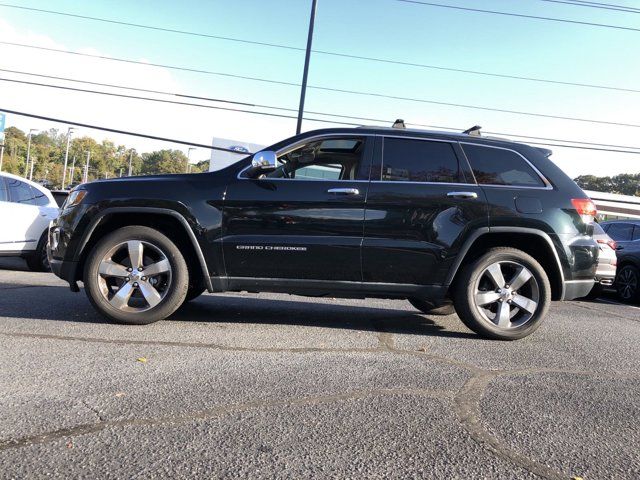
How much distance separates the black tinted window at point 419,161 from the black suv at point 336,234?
0.04ft

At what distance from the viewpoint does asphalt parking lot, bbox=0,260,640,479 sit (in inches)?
90.5

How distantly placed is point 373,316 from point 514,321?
160cm

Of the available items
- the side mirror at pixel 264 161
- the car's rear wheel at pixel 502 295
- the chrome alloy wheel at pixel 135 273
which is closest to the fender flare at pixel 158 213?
the chrome alloy wheel at pixel 135 273

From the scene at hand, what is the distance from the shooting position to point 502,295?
4691 mm

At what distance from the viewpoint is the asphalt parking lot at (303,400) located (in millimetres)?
2299

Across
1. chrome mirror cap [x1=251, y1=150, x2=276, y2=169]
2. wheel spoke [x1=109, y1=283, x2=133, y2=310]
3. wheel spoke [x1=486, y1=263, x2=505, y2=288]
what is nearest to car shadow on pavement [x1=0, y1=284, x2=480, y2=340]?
wheel spoke [x1=109, y1=283, x2=133, y2=310]

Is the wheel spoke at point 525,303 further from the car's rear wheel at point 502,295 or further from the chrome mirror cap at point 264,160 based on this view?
the chrome mirror cap at point 264,160

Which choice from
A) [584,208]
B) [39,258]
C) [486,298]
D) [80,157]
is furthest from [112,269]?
[80,157]

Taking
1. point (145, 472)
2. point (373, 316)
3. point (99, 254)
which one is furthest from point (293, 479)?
point (373, 316)

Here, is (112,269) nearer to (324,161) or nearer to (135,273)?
(135,273)

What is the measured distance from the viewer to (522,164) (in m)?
4.81

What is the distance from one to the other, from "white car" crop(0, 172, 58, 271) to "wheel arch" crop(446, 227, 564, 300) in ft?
22.0

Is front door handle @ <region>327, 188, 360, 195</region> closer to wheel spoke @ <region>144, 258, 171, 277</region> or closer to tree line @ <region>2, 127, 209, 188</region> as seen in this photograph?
wheel spoke @ <region>144, 258, 171, 277</region>

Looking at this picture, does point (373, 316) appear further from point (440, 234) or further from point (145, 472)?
point (145, 472)
